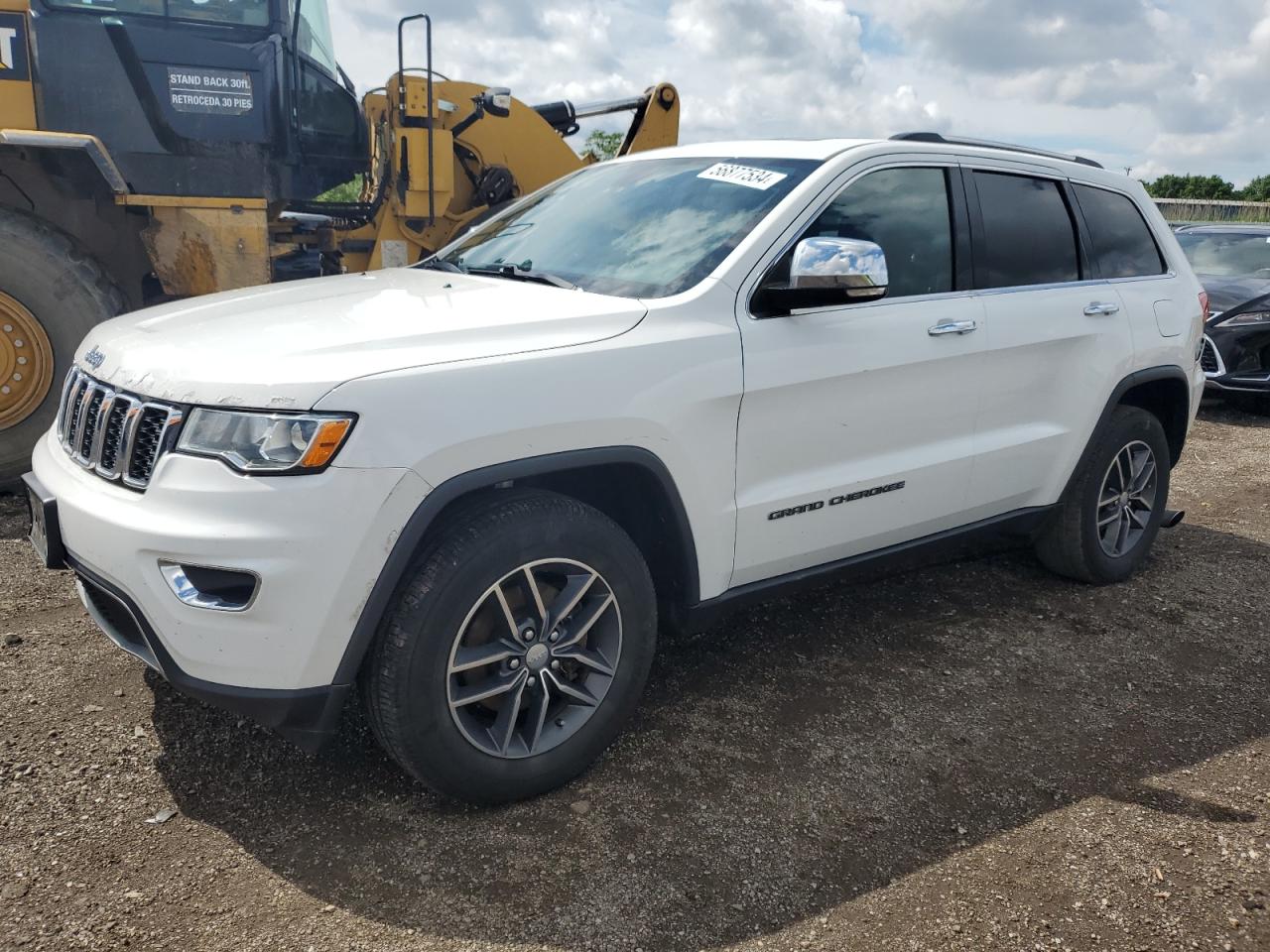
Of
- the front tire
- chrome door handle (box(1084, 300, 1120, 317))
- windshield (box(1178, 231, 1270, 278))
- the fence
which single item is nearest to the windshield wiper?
the front tire

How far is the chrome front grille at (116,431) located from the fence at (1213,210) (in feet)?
87.2

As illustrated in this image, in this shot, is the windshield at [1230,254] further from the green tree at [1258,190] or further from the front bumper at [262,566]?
the green tree at [1258,190]

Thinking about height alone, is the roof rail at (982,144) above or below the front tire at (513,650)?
above

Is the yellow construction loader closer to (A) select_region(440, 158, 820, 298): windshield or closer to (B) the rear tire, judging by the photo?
(A) select_region(440, 158, 820, 298): windshield

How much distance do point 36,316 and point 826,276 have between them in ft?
13.8

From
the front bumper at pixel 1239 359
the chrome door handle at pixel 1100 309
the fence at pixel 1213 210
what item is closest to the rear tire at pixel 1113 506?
the chrome door handle at pixel 1100 309

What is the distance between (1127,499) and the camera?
4.68m

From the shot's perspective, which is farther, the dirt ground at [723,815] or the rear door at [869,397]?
the rear door at [869,397]

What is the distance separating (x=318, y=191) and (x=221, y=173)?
0.86 metres

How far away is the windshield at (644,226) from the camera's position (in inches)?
125

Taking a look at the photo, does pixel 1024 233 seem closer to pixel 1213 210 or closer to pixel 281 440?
pixel 281 440

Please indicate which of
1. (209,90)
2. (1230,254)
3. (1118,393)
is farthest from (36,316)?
(1230,254)

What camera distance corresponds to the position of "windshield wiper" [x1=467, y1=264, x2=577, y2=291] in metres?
3.27

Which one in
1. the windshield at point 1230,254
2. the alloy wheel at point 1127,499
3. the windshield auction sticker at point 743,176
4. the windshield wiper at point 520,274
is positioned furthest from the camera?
the windshield at point 1230,254
